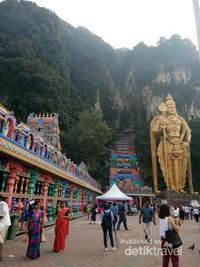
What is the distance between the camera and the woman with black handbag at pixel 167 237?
12.7 feet

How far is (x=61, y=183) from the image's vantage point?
14133 mm

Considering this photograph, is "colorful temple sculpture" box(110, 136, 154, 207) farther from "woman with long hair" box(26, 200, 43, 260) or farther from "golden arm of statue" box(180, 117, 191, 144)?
"woman with long hair" box(26, 200, 43, 260)

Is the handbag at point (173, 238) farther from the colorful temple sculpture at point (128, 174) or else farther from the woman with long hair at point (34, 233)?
the colorful temple sculpture at point (128, 174)

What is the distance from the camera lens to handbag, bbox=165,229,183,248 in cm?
385

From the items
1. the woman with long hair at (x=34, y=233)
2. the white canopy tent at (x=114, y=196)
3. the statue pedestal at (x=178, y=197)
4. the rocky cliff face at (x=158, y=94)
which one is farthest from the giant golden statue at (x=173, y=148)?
the rocky cliff face at (x=158, y=94)

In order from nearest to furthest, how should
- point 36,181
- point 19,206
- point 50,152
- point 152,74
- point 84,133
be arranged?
point 19,206 → point 36,181 → point 50,152 → point 84,133 → point 152,74

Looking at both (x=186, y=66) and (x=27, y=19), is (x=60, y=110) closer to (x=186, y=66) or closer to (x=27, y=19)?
(x=27, y=19)

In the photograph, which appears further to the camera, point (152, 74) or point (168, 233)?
point (152, 74)

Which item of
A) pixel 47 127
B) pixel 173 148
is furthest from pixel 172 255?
pixel 47 127

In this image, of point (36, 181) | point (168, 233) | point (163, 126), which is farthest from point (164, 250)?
point (163, 126)

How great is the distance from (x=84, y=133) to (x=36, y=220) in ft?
105

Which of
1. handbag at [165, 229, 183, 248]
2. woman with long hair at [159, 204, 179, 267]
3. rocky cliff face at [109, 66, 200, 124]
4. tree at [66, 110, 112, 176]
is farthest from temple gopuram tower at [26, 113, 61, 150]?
rocky cliff face at [109, 66, 200, 124]

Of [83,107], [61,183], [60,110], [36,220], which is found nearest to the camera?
[36,220]

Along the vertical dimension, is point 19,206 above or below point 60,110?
below
